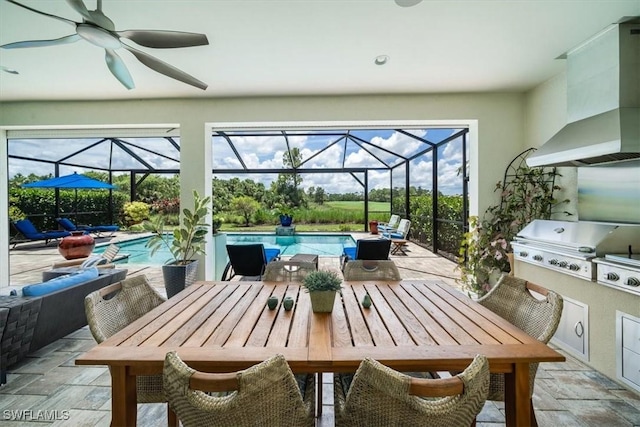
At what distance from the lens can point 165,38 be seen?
77.9 inches

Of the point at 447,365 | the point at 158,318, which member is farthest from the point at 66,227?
the point at 447,365

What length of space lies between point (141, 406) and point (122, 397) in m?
1.10

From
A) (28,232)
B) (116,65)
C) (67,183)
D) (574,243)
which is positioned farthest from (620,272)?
(28,232)

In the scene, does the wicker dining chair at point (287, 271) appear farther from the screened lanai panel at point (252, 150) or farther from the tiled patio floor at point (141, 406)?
the screened lanai panel at point (252, 150)

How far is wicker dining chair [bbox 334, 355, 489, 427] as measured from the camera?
0.90m

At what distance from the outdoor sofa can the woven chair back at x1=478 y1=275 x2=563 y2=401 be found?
3316mm

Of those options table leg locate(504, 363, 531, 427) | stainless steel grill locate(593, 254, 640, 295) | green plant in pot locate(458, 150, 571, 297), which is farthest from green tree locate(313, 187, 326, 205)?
table leg locate(504, 363, 531, 427)

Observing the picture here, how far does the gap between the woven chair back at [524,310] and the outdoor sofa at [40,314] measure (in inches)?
131

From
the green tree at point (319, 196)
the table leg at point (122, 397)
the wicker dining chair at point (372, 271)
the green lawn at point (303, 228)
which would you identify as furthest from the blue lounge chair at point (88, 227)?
the table leg at point (122, 397)

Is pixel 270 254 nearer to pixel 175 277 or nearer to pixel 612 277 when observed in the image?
pixel 175 277

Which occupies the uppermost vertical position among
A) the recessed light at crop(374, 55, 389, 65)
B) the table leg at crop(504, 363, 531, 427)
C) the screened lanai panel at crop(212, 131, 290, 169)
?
the screened lanai panel at crop(212, 131, 290, 169)

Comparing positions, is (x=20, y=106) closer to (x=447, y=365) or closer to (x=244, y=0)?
(x=244, y=0)

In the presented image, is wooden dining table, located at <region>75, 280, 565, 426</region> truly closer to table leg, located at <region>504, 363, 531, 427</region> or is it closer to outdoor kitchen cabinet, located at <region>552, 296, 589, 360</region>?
table leg, located at <region>504, 363, 531, 427</region>

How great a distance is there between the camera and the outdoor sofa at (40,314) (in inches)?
85.8
